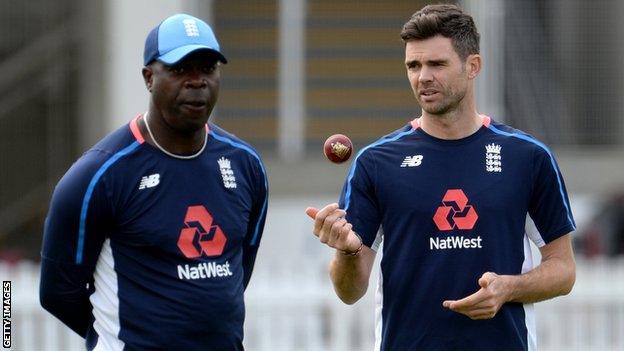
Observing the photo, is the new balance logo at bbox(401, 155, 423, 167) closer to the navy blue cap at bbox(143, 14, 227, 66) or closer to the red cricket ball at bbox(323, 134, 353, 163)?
the red cricket ball at bbox(323, 134, 353, 163)

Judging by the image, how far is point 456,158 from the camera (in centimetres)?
507

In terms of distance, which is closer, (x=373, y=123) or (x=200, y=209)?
(x=200, y=209)

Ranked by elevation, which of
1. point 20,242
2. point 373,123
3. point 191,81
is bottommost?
point 20,242

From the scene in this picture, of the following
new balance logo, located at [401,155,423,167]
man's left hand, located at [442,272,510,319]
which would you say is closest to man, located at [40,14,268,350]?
new balance logo, located at [401,155,423,167]

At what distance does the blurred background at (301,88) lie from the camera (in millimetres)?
13977

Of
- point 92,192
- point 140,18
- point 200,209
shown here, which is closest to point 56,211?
point 92,192

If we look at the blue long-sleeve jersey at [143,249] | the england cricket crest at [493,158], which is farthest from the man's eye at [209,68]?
the england cricket crest at [493,158]

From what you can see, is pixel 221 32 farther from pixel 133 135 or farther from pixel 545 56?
pixel 133 135

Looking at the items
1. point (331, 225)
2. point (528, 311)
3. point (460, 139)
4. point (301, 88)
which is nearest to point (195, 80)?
point (331, 225)

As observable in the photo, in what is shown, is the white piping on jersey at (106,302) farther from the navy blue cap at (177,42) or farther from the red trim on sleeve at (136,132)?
the navy blue cap at (177,42)

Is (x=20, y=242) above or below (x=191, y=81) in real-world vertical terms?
below

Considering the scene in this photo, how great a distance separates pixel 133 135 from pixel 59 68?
1117 centimetres

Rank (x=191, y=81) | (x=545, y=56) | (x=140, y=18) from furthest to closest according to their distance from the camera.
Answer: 1. (x=545, y=56)
2. (x=140, y=18)
3. (x=191, y=81)

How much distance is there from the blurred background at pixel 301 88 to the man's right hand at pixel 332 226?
8.00 m
